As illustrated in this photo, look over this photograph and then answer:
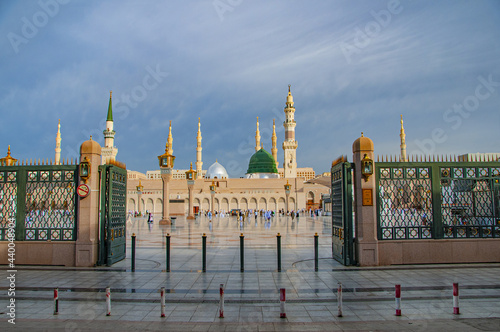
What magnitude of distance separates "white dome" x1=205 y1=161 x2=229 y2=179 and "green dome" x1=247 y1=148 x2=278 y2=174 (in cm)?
622

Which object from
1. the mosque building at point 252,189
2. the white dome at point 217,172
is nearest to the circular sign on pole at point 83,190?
the mosque building at point 252,189

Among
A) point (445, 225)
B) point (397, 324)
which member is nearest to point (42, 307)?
point (397, 324)

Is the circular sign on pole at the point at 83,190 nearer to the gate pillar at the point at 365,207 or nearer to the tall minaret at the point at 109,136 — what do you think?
the gate pillar at the point at 365,207

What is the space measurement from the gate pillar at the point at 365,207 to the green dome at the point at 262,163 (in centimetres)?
7888

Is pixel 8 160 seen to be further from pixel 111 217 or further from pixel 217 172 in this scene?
pixel 217 172

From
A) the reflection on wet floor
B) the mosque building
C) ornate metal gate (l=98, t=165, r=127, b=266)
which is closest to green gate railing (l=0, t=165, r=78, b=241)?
ornate metal gate (l=98, t=165, r=127, b=266)

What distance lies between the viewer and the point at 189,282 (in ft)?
26.3

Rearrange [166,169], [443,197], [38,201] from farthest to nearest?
[166,169] < [38,201] < [443,197]

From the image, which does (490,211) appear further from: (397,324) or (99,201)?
(99,201)

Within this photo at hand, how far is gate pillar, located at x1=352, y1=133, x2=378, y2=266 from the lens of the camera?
9.64 meters

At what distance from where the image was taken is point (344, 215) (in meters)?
9.78

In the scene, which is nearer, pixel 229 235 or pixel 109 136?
pixel 229 235

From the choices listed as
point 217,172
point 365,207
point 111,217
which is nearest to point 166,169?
point 111,217

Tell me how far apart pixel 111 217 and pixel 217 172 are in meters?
82.9
